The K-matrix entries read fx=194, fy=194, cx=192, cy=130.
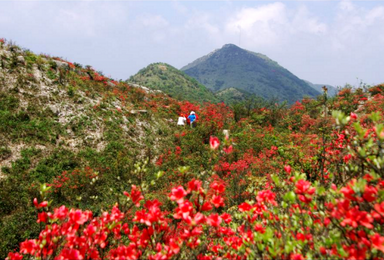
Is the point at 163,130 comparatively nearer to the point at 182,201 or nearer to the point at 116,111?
the point at 116,111

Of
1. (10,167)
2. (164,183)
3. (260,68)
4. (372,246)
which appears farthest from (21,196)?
(260,68)

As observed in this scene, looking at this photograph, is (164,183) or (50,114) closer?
(164,183)

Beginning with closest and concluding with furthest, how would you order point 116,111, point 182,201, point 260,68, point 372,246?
point 372,246 < point 182,201 < point 116,111 < point 260,68

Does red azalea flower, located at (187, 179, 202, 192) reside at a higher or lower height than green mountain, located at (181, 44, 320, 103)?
lower

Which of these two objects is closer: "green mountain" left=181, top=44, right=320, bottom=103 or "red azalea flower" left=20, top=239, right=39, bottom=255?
"red azalea flower" left=20, top=239, right=39, bottom=255

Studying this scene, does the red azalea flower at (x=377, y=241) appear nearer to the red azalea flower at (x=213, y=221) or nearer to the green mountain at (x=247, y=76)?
the red azalea flower at (x=213, y=221)

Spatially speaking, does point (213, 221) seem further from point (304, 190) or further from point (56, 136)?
point (56, 136)

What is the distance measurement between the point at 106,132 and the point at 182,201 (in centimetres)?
866

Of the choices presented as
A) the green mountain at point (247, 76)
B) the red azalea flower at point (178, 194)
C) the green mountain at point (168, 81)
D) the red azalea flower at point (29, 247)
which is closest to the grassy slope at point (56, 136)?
the red azalea flower at point (29, 247)

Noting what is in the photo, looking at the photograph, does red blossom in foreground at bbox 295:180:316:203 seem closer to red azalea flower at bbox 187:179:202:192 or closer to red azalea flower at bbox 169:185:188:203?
red azalea flower at bbox 187:179:202:192

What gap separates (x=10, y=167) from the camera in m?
6.03

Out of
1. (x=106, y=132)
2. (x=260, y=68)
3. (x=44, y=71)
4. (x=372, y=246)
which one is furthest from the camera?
(x=260, y=68)

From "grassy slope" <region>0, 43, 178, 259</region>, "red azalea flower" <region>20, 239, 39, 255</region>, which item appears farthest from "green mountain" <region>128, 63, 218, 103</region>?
"red azalea flower" <region>20, 239, 39, 255</region>

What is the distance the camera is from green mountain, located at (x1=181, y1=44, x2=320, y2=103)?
88.2 metres
